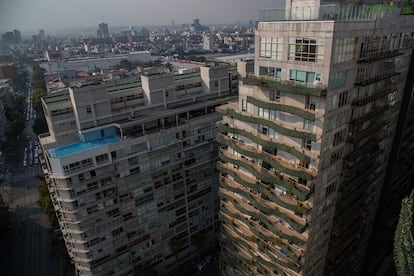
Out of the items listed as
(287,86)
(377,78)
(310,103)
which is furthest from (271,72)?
(377,78)

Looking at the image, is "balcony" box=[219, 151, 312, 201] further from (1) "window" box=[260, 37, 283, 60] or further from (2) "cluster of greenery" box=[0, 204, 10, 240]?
(2) "cluster of greenery" box=[0, 204, 10, 240]

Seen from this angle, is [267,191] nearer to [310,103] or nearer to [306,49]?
[310,103]

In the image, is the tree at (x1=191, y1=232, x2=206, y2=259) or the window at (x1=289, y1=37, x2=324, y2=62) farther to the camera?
the tree at (x1=191, y1=232, x2=206, y2=259)

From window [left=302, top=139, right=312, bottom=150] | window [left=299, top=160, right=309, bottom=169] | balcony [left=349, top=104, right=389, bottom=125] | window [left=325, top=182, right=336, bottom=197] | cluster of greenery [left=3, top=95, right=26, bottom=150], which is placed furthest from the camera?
cluster of greenery [left=3, top=95, right=26, bottom=150]

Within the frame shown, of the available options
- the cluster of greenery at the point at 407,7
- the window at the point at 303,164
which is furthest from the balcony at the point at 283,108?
the cluster of greenery at the point at 407,7

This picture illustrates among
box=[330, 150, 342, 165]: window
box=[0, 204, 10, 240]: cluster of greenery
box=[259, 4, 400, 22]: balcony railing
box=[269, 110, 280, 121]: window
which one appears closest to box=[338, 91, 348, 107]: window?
box=[330, 150, 342, 165]: window

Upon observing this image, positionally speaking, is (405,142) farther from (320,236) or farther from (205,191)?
(205,191)

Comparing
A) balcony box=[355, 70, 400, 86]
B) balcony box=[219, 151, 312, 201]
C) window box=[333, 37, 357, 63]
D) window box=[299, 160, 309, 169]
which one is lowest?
balcony box=[219, 151, 312, 201]
